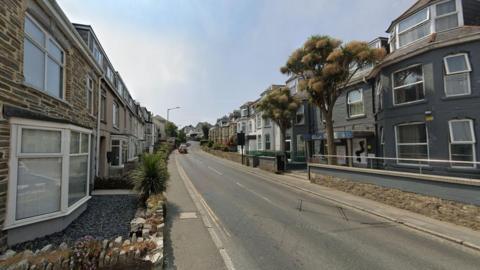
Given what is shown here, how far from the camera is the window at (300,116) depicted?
27.9 meters

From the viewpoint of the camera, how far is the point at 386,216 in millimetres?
9492

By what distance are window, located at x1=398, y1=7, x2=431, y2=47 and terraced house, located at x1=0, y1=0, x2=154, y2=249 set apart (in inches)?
717

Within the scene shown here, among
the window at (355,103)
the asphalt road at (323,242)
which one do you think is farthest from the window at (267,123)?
the asphalt road at (323,242)

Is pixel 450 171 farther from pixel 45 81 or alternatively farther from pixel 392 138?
pixel 45 81

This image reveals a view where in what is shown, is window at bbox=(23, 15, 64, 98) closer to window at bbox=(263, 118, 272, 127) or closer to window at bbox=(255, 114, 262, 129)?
window at bbox=(263, 118, 272, 127)

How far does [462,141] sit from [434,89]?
2987 millimetres

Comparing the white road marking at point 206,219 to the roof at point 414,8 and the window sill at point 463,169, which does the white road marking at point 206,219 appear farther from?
the roof at point 414,8

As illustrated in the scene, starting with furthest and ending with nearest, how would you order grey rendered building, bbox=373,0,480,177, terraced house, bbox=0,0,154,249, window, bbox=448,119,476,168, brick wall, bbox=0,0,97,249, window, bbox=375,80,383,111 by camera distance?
1. window, bbox=375,80,383,111
2. grey rendered building, bbox=373,0,480,177
3. window, bbox=448,119,476,168
4. terraced house, bbox=0,0,154,249
5. brick wall, bbox=0,0,97,249

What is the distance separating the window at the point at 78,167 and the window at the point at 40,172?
0.11ft

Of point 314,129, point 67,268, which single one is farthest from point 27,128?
point 314,129

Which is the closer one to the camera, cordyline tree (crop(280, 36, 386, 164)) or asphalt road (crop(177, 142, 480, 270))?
asphalt road (crop(177, 142, 480, 270))

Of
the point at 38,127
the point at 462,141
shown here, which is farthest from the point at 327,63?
the point at 38,127

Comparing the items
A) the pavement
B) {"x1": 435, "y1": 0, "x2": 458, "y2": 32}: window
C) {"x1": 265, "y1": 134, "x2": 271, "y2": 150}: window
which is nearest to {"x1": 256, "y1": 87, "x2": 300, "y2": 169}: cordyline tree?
{"x1": 265, "y1": 134, "x2": 271, "y2": 150}: window

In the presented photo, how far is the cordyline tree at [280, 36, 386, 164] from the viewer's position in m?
14.9
